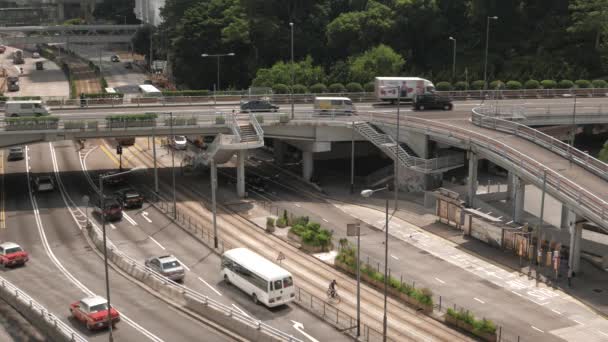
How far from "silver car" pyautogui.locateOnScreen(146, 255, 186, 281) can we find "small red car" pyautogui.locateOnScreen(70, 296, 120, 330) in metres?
6.62

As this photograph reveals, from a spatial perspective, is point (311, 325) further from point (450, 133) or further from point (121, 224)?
point (450, 133)

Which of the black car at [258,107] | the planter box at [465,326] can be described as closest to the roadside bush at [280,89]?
the black car at [258,107]

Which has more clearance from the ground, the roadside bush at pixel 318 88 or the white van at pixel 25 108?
the roadside bush at pixel 318 88

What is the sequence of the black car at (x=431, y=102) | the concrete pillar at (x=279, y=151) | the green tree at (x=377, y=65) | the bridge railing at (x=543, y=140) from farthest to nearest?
the green tree at (x=377, y=65)
the concrete pillar at (x=279, y=151)
the black car at (x=431, y=102)
the bridge railing at (x=543, y=140)

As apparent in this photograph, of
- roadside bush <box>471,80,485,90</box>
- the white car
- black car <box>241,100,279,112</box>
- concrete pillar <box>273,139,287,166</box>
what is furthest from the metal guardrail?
roadside bush <box>471,80,485,90</box>

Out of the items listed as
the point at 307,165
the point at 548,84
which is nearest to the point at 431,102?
the point at 307,165

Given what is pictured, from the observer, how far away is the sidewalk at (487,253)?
48.1 m

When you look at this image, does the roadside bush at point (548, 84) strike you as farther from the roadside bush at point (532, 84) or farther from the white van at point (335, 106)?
the white van at point (335, 106)

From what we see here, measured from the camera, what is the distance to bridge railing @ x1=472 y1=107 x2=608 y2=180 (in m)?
56.2

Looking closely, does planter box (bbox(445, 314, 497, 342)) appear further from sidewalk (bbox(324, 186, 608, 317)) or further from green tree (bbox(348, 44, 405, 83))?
green tree (bbox(348, 44, 405, 83))

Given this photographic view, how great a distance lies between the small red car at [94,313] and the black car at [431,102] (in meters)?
48.3

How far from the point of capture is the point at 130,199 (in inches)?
2638

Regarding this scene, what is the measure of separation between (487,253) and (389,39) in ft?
204

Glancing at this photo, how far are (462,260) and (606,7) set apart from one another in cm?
6250
